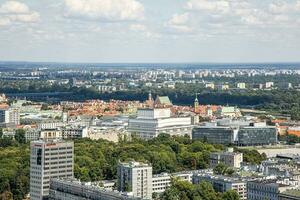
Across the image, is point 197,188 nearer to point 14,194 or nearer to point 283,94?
point 14,194

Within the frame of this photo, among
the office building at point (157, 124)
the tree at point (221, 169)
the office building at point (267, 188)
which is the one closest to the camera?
the office building at point (267, 188)

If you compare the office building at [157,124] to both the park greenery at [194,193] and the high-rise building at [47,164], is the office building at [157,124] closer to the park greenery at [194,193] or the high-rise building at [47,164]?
the high-rise building at [47,164]

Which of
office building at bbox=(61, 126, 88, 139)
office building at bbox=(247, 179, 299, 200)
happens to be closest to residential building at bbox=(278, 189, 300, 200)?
office building at bbox=(247, 179, 299, 200)

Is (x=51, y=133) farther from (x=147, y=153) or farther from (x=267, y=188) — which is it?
(x=267, y=188)

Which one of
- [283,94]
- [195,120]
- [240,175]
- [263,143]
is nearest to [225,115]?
[195,120]

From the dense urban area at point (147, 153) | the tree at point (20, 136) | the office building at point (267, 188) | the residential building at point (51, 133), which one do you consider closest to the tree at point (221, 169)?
the dense urban area at point (147, 153)

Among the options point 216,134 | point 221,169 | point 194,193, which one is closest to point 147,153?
point 221,169
